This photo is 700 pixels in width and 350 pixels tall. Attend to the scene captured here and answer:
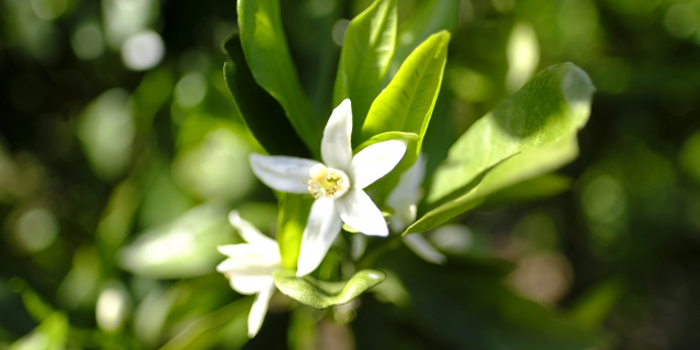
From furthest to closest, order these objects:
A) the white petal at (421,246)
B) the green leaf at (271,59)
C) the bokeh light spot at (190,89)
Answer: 1. the bokeh light spot at (190,89)
2. the white petal at (421,246)
3. the green leaf at (271,59)

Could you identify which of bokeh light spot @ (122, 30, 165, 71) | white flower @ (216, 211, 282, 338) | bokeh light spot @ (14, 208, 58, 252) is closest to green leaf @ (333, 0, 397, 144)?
white flower @ (216, 211, 282, 338)

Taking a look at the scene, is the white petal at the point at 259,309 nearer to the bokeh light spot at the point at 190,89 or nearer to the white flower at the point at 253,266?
the white flower at the point at 253,266

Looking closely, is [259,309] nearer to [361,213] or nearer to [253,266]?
[253,266]

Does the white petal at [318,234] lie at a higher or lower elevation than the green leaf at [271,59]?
lower

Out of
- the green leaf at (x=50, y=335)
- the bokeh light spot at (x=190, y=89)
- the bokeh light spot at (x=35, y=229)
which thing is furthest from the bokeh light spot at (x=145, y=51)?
the green leaf at (x=50, y=335)

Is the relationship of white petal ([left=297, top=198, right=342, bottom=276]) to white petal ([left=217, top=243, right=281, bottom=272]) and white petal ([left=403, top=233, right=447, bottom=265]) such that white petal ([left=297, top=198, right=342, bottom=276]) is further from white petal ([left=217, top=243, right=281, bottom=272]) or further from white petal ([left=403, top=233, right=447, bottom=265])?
white petal ([left=403, top=233, right=447, bottom=265])
